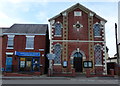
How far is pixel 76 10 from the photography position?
25.8 metres

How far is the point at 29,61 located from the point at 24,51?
1.74 meters

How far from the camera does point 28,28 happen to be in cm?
2811

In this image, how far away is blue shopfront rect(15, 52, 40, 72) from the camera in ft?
80.9

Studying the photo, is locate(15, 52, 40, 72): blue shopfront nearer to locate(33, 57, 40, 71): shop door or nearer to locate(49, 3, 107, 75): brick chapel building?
locate(33, 57, 40, 71): shop door

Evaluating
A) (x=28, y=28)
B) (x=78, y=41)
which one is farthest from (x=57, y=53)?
(x=28, y=28)

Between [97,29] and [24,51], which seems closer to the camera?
[24,51]

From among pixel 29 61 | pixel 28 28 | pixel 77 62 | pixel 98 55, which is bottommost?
pixel 77 62

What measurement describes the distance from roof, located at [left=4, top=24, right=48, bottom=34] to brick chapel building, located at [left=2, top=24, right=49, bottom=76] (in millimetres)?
156

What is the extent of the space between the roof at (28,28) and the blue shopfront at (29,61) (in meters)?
3.86

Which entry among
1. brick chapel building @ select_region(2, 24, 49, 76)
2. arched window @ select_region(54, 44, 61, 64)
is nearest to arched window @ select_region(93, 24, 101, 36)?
arched window @ select_region(54, 44, 61, 64)

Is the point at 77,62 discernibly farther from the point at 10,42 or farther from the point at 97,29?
the point at 10,42

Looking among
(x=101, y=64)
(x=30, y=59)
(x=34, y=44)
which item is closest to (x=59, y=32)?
(x=34, y=44)

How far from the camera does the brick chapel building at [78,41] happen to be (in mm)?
23922

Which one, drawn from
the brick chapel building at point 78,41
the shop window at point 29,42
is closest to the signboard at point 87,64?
the brick chapel building at point 78,41
